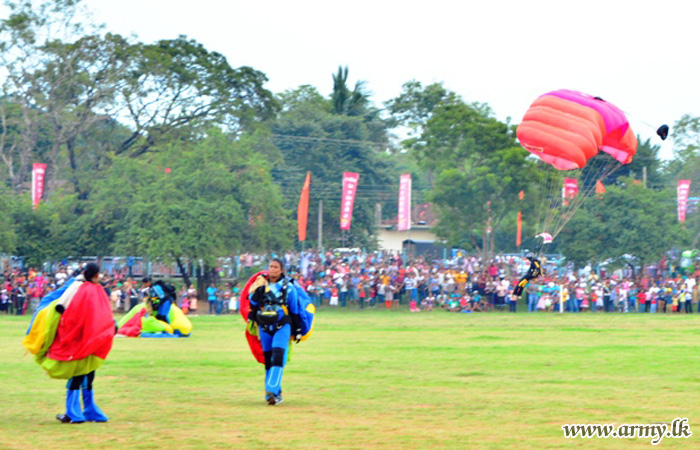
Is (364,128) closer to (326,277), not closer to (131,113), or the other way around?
(131,113)

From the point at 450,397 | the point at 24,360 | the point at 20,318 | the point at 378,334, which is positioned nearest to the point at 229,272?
the point at 20,318

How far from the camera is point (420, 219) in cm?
6512

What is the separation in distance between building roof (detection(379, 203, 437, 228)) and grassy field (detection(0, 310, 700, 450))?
1720 inches

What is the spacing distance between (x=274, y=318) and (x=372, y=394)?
1.54 m

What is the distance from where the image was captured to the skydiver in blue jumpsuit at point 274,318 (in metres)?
10.2

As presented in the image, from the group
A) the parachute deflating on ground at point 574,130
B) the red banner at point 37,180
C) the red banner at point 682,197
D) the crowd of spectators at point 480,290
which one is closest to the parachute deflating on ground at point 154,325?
the parachute deflating on ground at point 574,130

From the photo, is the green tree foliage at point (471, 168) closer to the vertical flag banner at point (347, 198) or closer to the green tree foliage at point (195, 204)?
the vertical flag banner at point (347, 198)

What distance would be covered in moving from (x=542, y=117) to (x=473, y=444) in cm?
1633

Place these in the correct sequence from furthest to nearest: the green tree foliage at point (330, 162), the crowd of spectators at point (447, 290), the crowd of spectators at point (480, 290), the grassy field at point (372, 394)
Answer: the green tree foliage at point (330, 162) < the crowd of spectators at point (480, 290) < the crowd of spectators at point (447, 290) < the grassy field at point (372, 394)

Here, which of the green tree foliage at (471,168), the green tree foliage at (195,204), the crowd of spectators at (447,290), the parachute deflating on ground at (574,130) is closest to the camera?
the parachute deflating on ground at (574,130)

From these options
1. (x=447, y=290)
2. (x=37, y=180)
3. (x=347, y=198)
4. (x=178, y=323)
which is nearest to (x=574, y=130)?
(x=178, y=323)

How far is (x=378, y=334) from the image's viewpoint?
22.5m

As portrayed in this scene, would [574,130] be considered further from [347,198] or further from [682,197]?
[682,197]

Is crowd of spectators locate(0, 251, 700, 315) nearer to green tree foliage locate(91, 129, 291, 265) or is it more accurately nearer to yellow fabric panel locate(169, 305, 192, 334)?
green tree foliage locate(91, 129, 291, 265)
